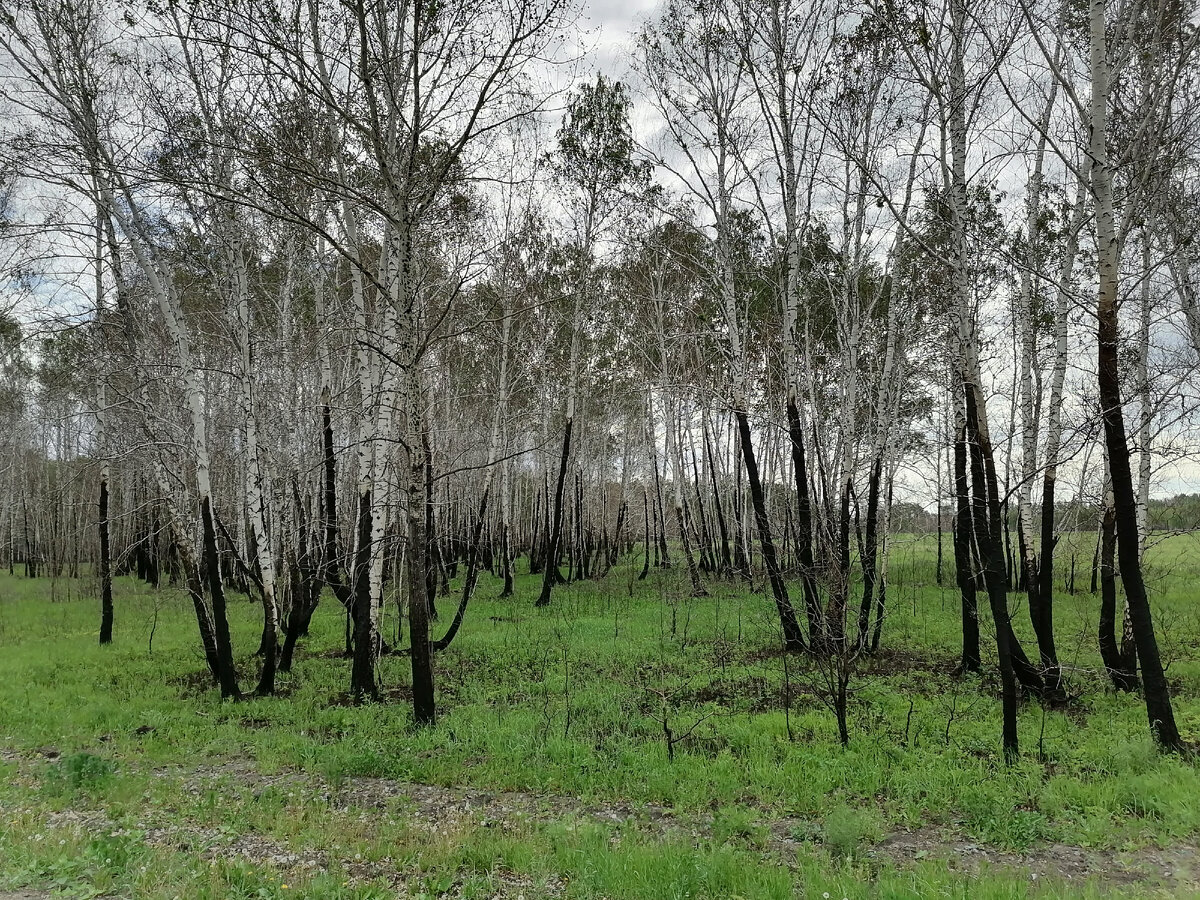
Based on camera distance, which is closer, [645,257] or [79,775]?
[79,775]

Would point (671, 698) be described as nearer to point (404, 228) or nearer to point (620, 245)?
point (404, 228)

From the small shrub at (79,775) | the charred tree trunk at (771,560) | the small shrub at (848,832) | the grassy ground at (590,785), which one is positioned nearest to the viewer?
the grassy ground at (590,785)

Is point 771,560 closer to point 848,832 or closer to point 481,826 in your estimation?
point 848,832

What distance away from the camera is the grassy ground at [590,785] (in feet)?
13.9

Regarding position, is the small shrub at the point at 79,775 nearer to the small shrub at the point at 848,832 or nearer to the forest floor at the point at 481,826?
the forest floor at the point at 481,826

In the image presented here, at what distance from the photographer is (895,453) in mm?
16641

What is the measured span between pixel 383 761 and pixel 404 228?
5843 millimetres

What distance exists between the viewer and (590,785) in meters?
6.00

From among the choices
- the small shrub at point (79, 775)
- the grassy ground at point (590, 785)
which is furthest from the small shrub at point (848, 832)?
the small shrub at point (79, 775)

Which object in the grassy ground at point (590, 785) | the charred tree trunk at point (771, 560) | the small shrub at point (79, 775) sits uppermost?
the charred tree trunk at point (771, 560)

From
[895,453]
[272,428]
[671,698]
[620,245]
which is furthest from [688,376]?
[671,698]

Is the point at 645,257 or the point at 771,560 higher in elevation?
the point at 645,257

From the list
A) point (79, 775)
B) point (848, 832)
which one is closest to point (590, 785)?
point (848, 832)

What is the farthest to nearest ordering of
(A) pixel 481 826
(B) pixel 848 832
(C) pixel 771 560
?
(C) pixel 771 560, (A) pixel 481 826, (B) pixel 848 832
